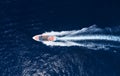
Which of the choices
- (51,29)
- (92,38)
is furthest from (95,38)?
(51,29)

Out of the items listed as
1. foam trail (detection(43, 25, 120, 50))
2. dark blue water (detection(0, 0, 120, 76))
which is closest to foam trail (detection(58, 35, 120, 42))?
foam trail (detection(43, 25, 120, 50))

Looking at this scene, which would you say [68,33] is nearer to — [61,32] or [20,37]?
[61,32]

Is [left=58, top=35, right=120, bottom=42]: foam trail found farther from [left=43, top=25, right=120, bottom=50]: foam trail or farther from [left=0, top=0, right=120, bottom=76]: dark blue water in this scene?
[left=0, top=0, right=120, bottom=76]: dark blue water

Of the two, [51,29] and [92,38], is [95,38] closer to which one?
[92,38]

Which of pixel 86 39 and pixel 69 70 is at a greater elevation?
pixel 86 39

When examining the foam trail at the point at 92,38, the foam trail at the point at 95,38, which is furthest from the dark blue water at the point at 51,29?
the foam trail at the point at 95,38

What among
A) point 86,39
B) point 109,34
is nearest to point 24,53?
point 86,39

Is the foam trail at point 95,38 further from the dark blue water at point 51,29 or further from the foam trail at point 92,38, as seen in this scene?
the dark blue water at point 51,29
